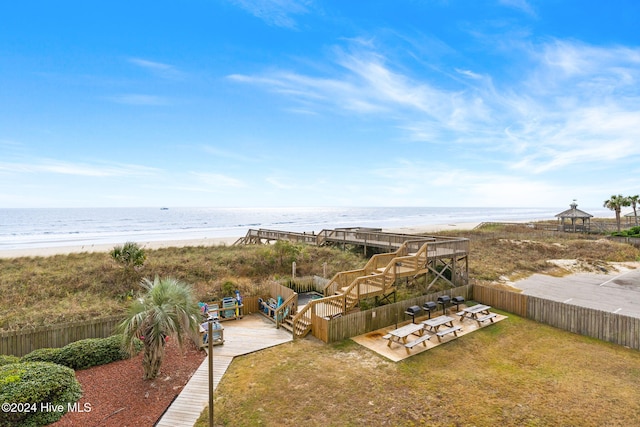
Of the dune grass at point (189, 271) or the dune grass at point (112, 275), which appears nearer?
the dune grass at point (112, 275)

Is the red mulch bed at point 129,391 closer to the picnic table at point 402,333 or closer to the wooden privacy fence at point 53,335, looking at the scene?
the wooden privacy fence at point 53,335

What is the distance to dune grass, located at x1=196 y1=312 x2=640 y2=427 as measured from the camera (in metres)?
7.14

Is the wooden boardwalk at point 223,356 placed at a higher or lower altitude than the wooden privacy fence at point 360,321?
lower

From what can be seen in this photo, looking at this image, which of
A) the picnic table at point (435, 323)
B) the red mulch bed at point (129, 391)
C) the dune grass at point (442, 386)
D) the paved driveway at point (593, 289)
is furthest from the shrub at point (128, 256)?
the paved driveway at point (593, 289)

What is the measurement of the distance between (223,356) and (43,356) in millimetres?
5307

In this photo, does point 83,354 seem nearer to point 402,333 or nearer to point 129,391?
point 129,391

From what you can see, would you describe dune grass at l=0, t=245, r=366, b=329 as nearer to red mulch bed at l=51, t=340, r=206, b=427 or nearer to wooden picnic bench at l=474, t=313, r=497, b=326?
red mulch bed at l=51, t=340, r=206, b=427

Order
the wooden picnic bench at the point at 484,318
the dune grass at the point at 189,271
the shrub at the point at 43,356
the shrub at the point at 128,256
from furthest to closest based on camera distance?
the shrub at the point at 128,256, the dune grass at the point at 189,271, the wooden picnic bench at the point at 484,318, the shrub at the point at 43,356

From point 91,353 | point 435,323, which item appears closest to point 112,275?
point 91,353

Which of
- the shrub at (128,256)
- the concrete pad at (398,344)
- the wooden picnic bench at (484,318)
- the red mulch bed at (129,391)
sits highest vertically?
the shrub at (128,256)

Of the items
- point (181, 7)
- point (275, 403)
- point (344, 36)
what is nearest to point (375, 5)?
point (344, 36)

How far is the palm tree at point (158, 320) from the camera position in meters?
8.60

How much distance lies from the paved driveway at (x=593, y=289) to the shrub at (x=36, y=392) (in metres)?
21.5

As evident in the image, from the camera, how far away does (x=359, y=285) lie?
524 inches
